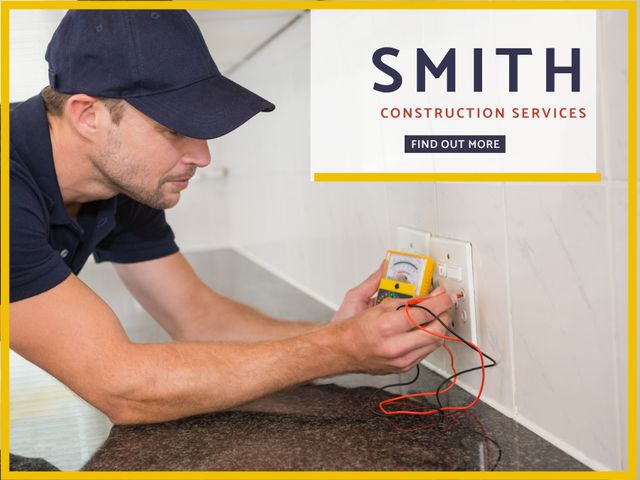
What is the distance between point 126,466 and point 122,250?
0.65 m

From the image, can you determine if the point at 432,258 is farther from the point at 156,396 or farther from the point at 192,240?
the point at 192,240

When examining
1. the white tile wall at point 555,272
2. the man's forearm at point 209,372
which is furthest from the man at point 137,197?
the white tile wall at point 555,272

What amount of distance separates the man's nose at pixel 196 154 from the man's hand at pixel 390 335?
1.16ft

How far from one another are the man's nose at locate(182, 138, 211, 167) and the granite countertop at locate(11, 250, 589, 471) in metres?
0.38

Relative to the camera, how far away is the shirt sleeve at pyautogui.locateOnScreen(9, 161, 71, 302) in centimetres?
96

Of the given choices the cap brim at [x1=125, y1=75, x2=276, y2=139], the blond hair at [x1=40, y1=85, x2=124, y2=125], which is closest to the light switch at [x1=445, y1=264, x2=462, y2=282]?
the cap brim at [x1=125, y1=75, x2=276, y2=139]

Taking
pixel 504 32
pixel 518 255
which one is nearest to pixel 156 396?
pixel 518 255

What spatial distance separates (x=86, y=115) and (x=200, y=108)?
0.19 meters

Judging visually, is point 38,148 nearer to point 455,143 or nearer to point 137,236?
point 137,236

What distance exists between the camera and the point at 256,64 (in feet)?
7.72

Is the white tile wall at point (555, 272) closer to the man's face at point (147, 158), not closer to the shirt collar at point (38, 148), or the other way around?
the man's face at point (147, 158)

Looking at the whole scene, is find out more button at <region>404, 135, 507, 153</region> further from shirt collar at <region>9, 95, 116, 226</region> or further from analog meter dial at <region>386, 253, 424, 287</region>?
shirt collar at <region>9, 95, 116, 226</region>

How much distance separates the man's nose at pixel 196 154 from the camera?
3.76 feet

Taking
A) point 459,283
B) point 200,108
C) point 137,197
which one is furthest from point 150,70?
point 459,283
